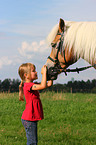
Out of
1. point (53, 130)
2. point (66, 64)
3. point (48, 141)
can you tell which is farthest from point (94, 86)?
point (66, 64)

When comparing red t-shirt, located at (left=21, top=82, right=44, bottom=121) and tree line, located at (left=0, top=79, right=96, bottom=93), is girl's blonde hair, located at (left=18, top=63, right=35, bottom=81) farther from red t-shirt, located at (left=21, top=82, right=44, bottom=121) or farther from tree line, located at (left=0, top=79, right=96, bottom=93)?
tree line, located at (left=0, top=79, right=96, bottom=93)

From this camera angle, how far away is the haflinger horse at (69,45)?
3.81m

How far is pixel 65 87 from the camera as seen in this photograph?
21.4 m

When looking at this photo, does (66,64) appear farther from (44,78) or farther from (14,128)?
(14,128)

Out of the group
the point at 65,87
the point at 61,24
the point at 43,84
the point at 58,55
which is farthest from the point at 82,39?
the point at 65,87

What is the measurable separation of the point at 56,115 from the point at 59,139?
3813mm

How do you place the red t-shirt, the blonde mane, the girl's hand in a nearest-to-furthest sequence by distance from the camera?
the blonde mane, the girl's hand, the red t-shirt

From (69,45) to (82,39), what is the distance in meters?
0.27

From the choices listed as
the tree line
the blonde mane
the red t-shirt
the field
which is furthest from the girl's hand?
the tree line

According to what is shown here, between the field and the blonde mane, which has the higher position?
the blonde mane

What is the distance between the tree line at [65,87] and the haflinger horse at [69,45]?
49.5ft

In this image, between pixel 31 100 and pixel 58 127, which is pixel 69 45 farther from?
pixel 58 127

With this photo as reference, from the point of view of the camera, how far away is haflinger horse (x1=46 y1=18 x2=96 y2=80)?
3.81 m

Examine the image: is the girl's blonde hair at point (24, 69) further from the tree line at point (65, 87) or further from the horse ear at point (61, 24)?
the tree line at point (65, 87)
